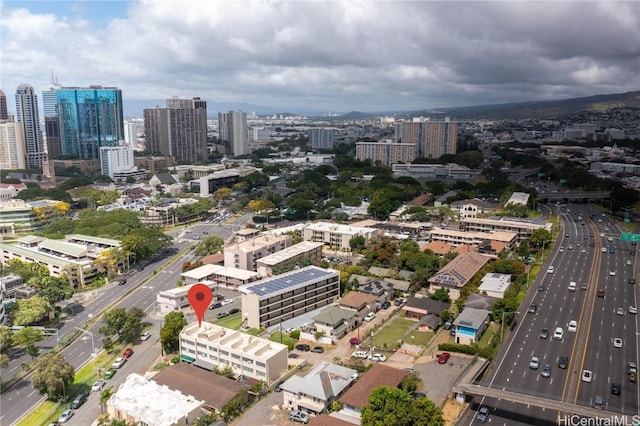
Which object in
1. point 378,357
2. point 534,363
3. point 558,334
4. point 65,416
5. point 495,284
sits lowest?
point 65,416

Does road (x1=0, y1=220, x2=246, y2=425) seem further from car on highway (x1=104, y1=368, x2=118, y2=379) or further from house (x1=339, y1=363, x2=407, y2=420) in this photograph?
house (x1=339, y1=363, x2=407, y2=420)

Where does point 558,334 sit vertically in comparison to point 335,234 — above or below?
below

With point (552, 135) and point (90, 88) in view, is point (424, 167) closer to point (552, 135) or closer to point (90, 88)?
point (90, 88)

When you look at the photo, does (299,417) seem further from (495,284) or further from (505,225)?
(505,225)

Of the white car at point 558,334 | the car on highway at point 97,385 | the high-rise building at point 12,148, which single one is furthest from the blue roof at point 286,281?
the high-rise building at point 12,148

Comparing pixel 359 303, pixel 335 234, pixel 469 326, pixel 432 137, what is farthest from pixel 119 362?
pixel 432 137

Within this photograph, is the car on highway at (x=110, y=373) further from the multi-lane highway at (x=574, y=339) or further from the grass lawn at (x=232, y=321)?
the multi-lane highway at (x=574, y=339)

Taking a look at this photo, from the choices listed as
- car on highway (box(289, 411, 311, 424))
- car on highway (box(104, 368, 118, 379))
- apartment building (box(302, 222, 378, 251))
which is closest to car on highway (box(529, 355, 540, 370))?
car on highway (box(289, 411, 311, 424))
